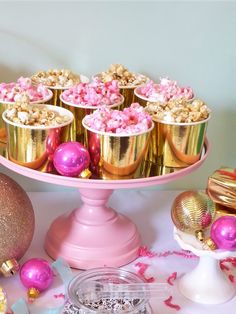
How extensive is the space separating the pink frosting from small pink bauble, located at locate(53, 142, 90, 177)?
0.18 m

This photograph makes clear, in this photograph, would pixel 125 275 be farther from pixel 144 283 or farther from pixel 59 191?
pixel 59 191

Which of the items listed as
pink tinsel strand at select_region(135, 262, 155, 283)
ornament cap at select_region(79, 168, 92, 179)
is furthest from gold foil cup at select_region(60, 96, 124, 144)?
pink tinsel strand at select_region(135, 262, 155, 283)

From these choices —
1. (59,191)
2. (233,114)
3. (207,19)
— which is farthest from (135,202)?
(207,19)

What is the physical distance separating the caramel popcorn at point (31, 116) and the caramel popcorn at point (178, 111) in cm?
→ 14

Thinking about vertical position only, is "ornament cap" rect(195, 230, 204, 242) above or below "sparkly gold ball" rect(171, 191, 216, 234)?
below

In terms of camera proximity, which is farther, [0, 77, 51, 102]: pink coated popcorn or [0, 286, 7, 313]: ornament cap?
[0, 77, 51, 102]: pink coated popcorn

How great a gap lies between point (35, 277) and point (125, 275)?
12 cm

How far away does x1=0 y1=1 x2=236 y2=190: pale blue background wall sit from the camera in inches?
40.9

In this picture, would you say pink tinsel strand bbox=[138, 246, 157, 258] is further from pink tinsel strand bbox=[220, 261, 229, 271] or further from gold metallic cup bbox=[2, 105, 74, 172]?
gold metallic cup bbox=[2, 105, 74, 172]

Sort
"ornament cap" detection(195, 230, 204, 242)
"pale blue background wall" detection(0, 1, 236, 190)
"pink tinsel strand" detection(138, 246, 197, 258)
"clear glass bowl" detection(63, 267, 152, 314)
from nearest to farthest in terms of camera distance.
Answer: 1. "clear glass bowl" detection(63, 267, 152, 314)
2. "ornament cap" detection(195, 230, 204, 242)
3. "pink tinsel strand" detection(138, 246, 197, 258)
4. "pale blue background wall" detection(0, 1, 236, 190)

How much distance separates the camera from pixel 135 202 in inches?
43.5

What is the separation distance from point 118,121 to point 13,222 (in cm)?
20

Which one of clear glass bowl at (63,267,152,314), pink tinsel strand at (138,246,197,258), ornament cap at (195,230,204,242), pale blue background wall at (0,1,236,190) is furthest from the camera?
pale blue background wall at (0,1,236,190)

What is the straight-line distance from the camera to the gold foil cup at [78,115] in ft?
2.92
